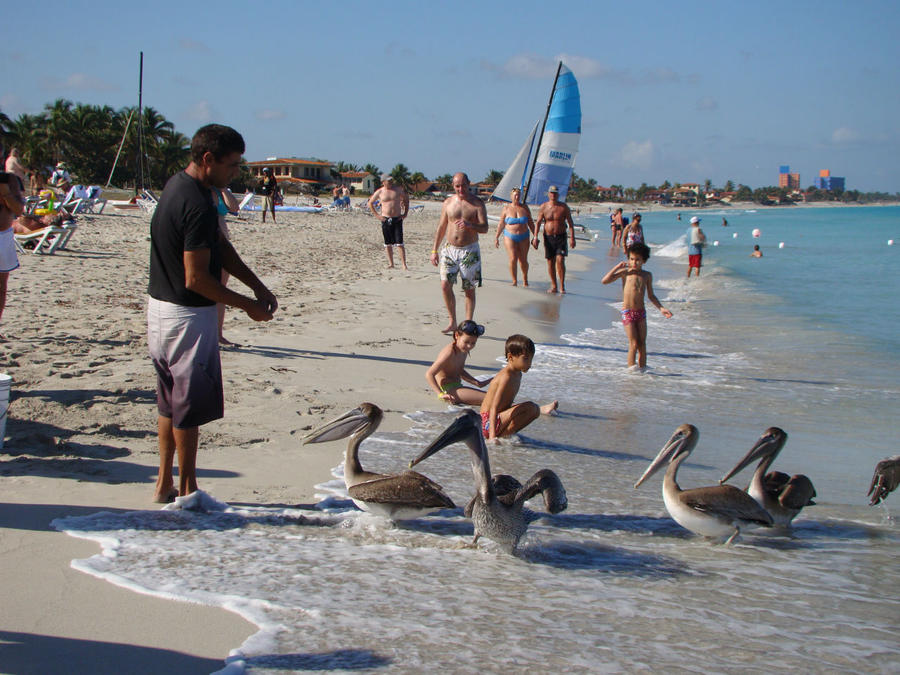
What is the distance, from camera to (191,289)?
349cm

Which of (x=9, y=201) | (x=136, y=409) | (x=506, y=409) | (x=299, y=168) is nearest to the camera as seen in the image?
(x=9, y=201)

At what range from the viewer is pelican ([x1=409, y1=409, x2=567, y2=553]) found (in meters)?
3.47

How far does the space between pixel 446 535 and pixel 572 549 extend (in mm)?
624

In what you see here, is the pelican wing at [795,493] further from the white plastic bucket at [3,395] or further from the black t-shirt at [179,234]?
the white plastic bucket at [3,395]

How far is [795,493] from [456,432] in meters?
1.92

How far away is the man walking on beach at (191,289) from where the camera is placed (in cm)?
347

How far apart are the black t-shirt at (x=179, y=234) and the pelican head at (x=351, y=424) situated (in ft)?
2.75

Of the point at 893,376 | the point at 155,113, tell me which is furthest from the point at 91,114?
the point at 893,376

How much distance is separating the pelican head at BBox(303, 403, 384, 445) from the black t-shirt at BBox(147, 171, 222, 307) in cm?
84

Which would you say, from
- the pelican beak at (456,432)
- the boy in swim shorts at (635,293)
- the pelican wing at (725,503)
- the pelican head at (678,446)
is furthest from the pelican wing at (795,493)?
the boy in swim shorts at (635,293)

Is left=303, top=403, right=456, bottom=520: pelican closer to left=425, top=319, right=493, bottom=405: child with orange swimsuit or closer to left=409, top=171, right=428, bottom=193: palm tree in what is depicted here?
left=425, top=319, right=493, bottom=405: child with orange swimsuit

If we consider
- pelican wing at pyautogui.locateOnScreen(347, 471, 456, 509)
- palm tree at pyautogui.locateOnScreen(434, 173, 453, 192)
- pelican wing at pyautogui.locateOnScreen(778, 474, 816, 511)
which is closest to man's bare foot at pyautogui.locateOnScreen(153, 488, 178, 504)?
pelican wing at pyautogui.locateOnScreen(347, 471, 456, 509)

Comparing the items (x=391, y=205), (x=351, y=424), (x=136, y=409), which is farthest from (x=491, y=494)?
(x=391, y=205)

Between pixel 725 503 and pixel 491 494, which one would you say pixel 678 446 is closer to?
pixel 725 503
